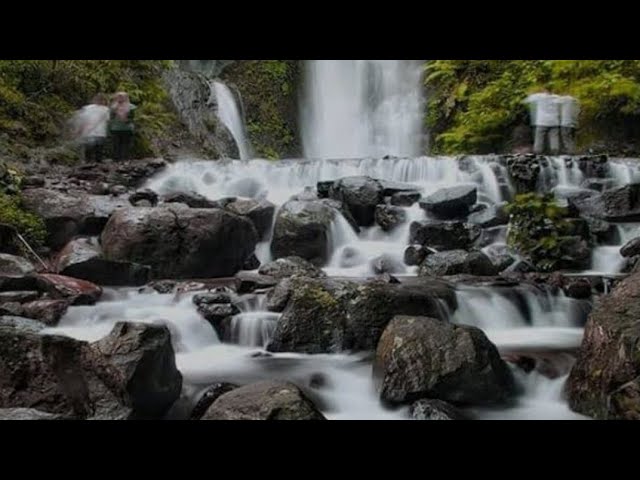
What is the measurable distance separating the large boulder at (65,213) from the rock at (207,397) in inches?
250

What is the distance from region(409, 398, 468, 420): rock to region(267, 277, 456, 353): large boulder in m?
1.84

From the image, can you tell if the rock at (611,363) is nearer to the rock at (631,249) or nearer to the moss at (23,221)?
the rock at (631,249)

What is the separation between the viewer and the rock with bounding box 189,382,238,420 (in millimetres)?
4828

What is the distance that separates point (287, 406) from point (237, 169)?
40.1ft

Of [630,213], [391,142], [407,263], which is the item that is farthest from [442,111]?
[407,263]

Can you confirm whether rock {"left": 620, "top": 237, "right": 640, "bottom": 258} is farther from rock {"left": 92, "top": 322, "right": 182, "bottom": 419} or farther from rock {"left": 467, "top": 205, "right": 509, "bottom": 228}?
rock {"left": 92, "top": 322, "right": 182, "bottom": 419}

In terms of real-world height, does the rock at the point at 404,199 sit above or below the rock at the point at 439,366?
above

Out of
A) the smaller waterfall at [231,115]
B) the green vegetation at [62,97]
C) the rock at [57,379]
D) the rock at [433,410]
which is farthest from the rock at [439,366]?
the smaller waterfall at [231,115]

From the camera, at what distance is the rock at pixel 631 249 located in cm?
1038

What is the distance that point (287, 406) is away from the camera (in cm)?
394

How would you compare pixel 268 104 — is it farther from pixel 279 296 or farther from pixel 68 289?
pixel 279 296

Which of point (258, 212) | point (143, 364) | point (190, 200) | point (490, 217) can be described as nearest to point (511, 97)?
point (490, 217)
